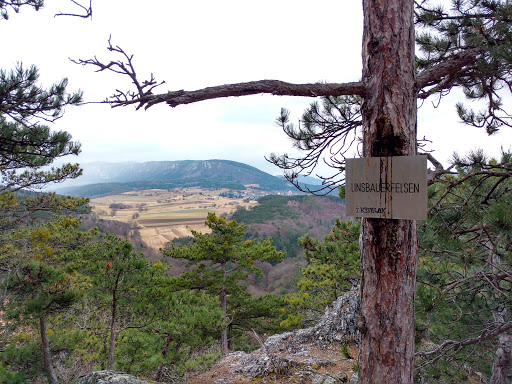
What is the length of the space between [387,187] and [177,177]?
139219 mm

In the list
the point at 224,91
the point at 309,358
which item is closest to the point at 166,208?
the point at 309,358

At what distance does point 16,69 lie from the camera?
3.79 m

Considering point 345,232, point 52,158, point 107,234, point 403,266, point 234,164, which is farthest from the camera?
point 234,164

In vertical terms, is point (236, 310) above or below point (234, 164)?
below

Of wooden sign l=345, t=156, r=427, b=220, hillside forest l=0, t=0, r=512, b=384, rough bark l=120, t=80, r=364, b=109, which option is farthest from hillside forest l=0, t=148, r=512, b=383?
rough bark l=120, t=80, r=364, b=109

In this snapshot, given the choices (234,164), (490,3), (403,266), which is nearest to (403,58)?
(403,266)

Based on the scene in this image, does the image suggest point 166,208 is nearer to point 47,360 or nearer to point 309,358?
point 47,360

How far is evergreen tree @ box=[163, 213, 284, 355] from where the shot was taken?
8742 mm

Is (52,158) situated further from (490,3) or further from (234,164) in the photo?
(234,164)

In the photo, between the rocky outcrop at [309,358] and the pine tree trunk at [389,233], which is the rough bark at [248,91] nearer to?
the pine tree trunk at [389,233]

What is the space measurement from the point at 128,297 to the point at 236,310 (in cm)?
549

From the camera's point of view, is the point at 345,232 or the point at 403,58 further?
the point at 345,232

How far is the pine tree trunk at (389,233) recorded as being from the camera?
1.57 m

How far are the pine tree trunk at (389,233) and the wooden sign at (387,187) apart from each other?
7 cm
